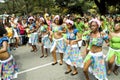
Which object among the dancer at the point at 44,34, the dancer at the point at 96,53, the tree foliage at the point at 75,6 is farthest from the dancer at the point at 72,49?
the tree foliage at the point at 75,6

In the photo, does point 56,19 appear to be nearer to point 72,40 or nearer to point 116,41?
point 72,40

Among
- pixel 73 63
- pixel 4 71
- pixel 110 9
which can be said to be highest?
pixel 4 71

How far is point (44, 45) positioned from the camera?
10.5 meters

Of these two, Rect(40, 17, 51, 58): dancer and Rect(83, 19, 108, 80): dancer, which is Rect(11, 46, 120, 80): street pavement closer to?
Rect(40, 17, 51, 58): dancer

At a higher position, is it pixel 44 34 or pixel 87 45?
pixel 87 45

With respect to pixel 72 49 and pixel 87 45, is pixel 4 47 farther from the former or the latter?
pixel 72 49

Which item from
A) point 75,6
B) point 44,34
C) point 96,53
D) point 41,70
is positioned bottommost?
point 75,6

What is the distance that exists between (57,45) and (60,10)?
3589 centimetres

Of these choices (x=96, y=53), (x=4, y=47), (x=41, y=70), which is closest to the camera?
(x=4, y=47)

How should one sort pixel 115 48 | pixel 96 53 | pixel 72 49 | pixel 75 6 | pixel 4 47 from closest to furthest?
pixel 4 47 < pixel 96 53 < pixel 115 48 < pixel 72 49 < pixel 75 6

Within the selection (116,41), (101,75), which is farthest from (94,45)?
(116,41)

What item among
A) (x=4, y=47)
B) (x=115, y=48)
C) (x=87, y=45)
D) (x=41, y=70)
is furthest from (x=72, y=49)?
(x=4, y=47)

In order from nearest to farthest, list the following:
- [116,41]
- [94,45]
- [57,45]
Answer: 1. [94,45]
2. [116,41]
3. [57,45]

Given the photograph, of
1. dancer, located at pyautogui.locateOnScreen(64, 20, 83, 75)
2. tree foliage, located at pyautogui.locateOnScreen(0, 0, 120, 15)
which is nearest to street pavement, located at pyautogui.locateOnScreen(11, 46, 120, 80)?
dancer, located at pyautogui.locateOnScreen(64, 20, 83, 75)
